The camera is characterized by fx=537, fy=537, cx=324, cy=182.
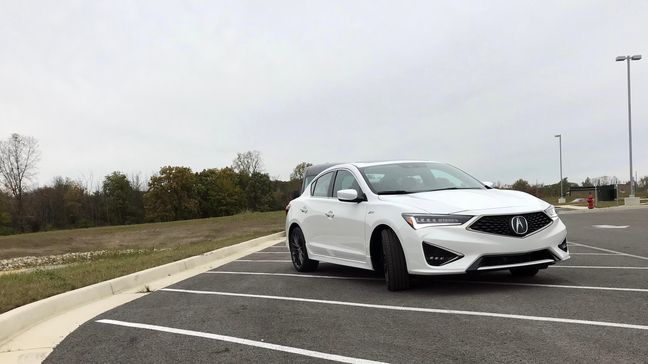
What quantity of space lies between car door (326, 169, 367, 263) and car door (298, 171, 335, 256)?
109mm

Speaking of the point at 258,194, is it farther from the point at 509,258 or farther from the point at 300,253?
the point at 509,258

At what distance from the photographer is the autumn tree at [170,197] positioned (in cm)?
9631

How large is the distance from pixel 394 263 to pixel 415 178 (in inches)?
59.6

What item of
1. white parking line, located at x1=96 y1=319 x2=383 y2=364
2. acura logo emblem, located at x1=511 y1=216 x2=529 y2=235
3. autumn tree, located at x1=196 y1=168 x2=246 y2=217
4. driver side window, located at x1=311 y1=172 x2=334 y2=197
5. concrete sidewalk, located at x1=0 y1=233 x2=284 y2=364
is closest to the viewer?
white parking line, located at x1=96 y1=319 x2=383 y2=364

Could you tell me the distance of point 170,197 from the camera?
319 ft

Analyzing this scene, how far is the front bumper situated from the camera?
5758 millimetres

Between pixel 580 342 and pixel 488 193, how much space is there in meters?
2.90

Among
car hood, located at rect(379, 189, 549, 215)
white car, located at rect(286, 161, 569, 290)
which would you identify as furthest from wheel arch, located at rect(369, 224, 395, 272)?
car hood, located at rect(379, 189, 549, 215)

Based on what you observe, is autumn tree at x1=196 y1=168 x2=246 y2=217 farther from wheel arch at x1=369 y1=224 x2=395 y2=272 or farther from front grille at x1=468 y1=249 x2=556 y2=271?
front grille at x1=468 y1=249 x2=556 y2=271

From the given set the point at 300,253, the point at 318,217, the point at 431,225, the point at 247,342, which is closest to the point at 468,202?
the point at 431,225

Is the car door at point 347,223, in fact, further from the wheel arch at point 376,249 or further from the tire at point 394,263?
the tire at point 394,263

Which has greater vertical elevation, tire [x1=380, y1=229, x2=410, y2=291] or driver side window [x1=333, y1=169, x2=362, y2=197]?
driver side window [x1=333, y1=169, x2=362, y2=197]

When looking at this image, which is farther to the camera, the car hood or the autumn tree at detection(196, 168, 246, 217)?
the autumn tree at detection(196, 168, 246, 217)

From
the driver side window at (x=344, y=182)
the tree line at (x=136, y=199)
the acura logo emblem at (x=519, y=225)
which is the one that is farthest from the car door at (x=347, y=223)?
the tree line at (x=136, y=199)
